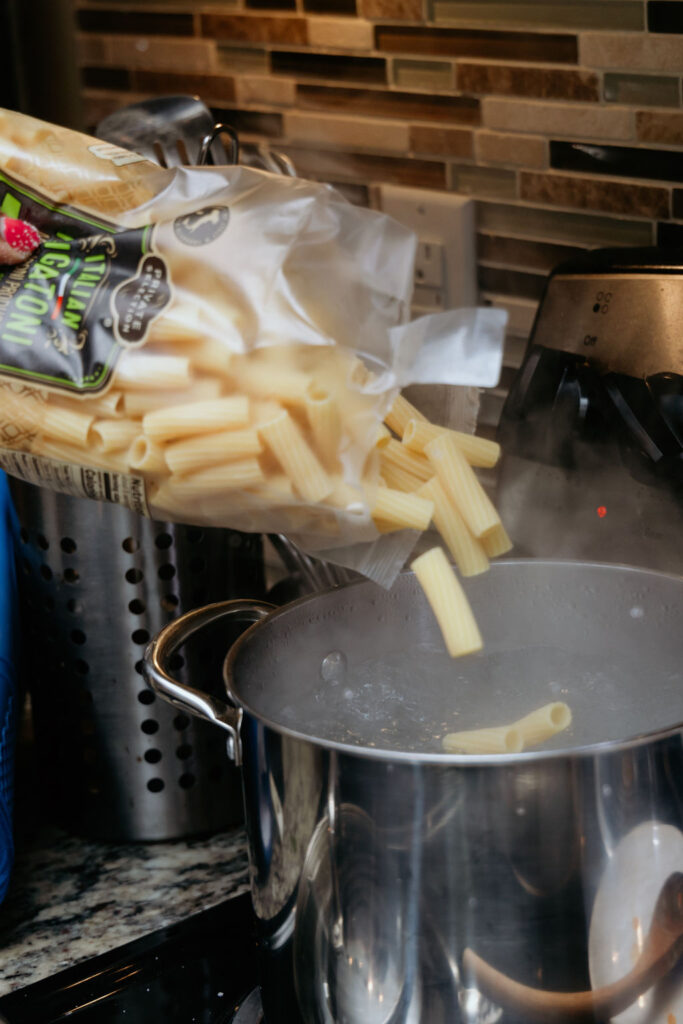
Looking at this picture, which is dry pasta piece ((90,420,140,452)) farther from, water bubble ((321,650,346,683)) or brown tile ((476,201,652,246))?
brown tile ((476,201,652,246))

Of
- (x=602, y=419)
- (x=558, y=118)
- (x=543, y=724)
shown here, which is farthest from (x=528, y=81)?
(x=543, y=724)

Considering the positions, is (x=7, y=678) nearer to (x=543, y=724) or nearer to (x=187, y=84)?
(x=543, y=724)

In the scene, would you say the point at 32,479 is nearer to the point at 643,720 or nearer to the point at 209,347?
the point at 209,347

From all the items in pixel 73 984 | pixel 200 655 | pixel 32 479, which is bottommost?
pixel 73 984

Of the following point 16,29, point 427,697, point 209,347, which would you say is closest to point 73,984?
point 427,697

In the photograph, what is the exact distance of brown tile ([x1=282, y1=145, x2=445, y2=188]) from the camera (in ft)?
3.45

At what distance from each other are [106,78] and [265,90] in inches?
9.8

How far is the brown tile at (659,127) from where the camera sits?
2.76 feet

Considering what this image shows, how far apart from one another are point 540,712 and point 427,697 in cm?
11

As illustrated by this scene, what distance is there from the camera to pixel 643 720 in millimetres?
631

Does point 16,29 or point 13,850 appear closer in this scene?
point 13,850

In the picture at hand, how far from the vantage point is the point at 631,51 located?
2.80 ft

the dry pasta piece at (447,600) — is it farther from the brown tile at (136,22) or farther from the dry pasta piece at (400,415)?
the brown tile at (136,22)

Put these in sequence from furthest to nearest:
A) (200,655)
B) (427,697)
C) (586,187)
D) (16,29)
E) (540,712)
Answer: (16,29) → (586,187) → (200,655) → (427,697) → (540,712)
